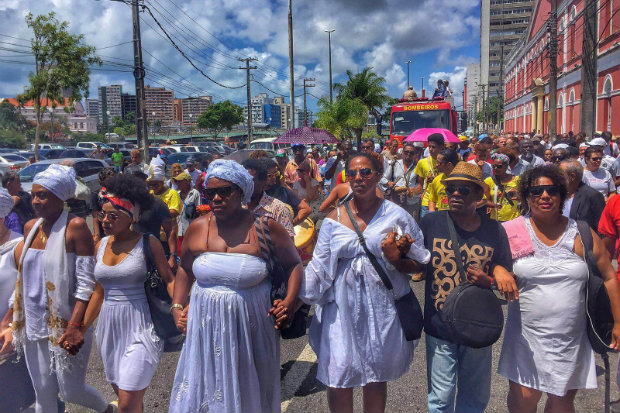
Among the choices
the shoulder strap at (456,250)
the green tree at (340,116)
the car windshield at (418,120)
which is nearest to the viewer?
the shoulder strap at (456,250)

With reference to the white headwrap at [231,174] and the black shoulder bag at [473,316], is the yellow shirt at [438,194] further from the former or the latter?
the white headwrap at [231,174]

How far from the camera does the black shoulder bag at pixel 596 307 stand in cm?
285

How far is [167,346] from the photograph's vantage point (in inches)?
130

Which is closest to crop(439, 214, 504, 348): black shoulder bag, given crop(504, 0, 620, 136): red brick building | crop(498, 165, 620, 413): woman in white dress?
crop(498, 165, 620, 413): woman in white dress

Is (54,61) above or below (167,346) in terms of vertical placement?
above

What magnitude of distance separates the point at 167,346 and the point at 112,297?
468mm

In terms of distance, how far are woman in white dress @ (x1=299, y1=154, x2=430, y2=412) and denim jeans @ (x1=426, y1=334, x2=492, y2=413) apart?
0.18 meters

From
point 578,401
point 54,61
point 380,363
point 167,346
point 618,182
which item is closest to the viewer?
point 380,363

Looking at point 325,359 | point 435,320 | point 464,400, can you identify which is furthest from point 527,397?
point 325,359

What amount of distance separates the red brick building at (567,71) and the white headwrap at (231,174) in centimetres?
2196

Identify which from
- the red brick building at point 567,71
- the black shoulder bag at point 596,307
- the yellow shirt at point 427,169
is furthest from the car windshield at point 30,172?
the red brick building at point 567,71

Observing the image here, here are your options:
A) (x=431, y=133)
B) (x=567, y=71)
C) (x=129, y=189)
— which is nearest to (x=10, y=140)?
(x=567, y=71)

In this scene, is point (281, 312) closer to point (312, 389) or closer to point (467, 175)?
point (467, 175)

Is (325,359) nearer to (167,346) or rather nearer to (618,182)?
(167,346)
